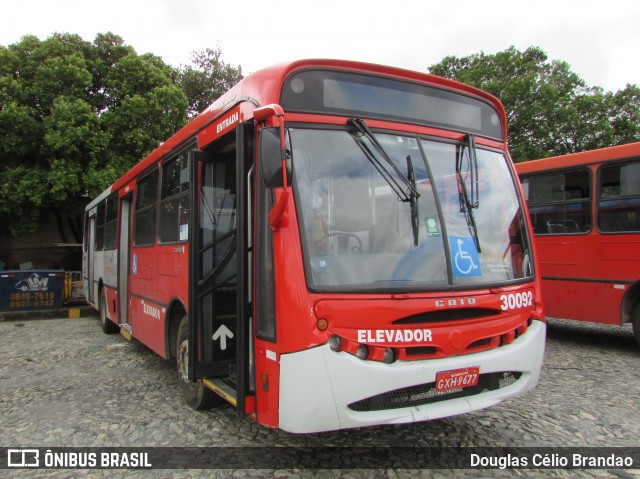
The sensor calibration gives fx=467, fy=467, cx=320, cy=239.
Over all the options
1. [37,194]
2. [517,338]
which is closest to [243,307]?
[517,338]

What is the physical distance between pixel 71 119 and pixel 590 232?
14.7m

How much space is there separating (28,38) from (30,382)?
47.6 feet

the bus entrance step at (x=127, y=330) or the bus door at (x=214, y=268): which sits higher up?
Result: the bus door at (x=214, y=268)

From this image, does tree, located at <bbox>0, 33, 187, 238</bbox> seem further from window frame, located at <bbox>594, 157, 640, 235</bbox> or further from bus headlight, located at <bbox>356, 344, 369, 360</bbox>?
bus headlight, located at <bbox>356, 344, 369, 360</bbox>

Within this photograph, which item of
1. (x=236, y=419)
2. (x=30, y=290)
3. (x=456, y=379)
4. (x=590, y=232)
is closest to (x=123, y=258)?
(x=236, y=419)

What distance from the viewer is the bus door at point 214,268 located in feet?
12.6

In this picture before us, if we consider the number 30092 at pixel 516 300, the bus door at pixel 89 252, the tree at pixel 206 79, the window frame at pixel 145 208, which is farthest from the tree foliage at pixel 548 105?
the number 30092 at pixel 516 300

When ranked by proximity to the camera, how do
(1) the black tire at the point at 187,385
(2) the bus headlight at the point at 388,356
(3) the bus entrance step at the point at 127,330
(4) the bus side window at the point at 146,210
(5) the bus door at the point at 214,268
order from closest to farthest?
(2) the bus headlight at the point at 388,356, (5) the bus door at the point at 214,268, (1) the black tire at the point at 187,385, (4) the bus side window at the point at 146,210, (3) the bus entrance step at the point at 127,330

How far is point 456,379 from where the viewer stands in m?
3.04

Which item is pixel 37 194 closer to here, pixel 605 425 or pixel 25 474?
pixel 25 474

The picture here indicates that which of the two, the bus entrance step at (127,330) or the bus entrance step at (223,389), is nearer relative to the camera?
the bus entrance step at (223,389)

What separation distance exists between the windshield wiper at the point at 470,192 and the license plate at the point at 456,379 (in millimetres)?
892

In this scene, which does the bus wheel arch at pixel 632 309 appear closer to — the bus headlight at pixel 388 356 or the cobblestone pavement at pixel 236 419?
the cobblestone pavement at pixel 236 419

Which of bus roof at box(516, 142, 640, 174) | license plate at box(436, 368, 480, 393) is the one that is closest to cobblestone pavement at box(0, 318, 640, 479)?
license plate at box(436, 368, 480, 393)
